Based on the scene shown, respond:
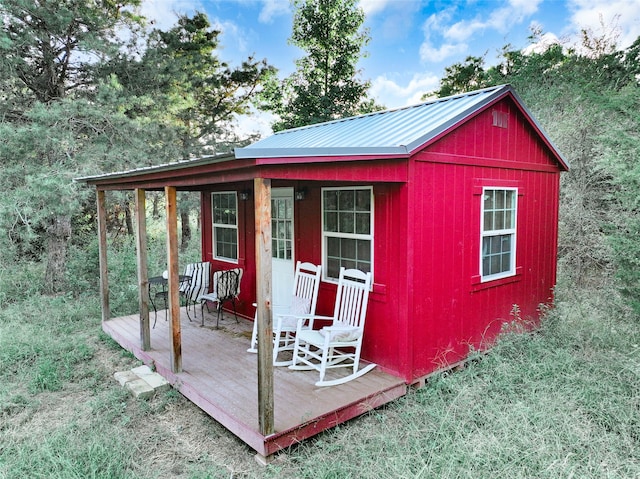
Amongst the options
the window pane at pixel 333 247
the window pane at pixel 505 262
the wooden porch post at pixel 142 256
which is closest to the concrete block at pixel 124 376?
the wooden porch post at pixel 142 256

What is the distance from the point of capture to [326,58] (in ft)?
56.3

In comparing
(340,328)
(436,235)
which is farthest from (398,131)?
(340,328)

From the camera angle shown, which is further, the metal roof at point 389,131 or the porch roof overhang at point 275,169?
the metal roof at point 389,131

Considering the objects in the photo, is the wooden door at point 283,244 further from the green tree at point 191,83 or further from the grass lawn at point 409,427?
the green tree at point 191,83

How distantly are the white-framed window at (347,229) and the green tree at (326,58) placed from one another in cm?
1238

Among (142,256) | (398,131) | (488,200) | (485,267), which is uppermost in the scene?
(398,131)

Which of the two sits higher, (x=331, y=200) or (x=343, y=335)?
(x=331, y=200)

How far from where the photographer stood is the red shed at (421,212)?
3.75 m

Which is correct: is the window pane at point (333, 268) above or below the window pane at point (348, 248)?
below

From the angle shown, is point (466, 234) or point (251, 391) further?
point (466, 234)

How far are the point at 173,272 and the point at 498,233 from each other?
3.87m

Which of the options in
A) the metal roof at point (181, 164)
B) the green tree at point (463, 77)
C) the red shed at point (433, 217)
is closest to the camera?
the metal roof at point (181, 164)

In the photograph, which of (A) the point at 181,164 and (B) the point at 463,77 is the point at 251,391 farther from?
(B) the point at 463,77

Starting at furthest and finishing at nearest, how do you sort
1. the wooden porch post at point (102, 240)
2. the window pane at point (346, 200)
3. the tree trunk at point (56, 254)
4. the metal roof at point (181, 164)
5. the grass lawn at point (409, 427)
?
the tree trunk at point (56, 254) → the wooden porch post at point (102, 240) → the window pane at point (346, 200) → the metal roof at point (181, 164) → the grass lawn at point (409, 427)
